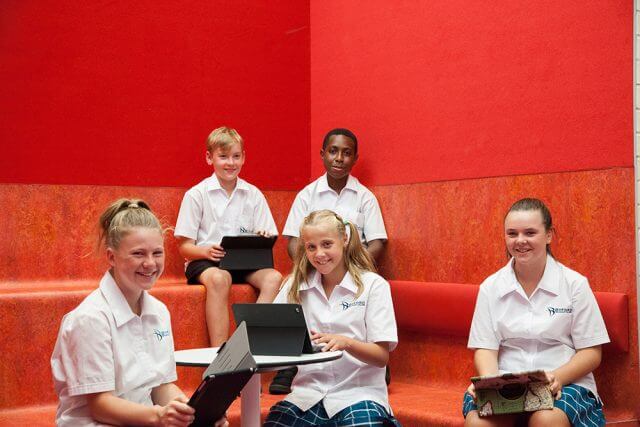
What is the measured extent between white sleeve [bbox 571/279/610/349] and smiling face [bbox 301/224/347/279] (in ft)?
3.25

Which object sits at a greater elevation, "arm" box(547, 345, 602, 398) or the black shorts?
the black shorts

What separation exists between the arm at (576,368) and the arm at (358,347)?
2.19 feet

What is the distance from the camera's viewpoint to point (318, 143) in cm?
601

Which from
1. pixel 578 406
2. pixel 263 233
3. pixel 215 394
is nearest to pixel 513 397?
pixel 578 406

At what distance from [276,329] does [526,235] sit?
1.11 metres

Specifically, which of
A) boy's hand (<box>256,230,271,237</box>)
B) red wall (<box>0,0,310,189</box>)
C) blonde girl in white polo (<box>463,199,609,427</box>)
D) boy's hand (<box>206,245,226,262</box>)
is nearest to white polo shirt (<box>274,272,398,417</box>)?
A: blonde girl in white polo (<box>463,199,609,427</box>)

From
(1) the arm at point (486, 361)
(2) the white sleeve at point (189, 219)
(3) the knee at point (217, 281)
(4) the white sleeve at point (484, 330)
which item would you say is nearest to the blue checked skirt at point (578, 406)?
(1) the arm at point (486, 361)

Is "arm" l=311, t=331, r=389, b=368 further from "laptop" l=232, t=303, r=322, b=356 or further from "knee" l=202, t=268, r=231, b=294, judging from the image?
"knee" l=202, t=268, r=231, b=294

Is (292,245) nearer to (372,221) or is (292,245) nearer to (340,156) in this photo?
(372,221)

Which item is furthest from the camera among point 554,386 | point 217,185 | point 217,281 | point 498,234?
point 217,185

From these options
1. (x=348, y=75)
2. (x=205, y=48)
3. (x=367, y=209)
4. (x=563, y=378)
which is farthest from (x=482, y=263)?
(x=205, y=48)

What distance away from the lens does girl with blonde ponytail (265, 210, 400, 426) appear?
352cm

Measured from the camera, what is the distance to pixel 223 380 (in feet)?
7.86

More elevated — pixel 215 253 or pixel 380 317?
pixel 215 253
